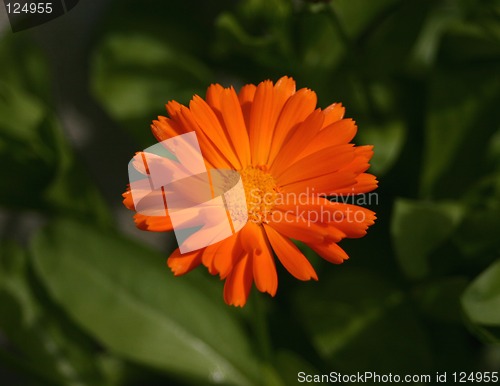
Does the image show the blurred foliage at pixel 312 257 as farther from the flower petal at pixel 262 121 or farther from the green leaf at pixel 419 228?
the flower petal at pixel 262 121

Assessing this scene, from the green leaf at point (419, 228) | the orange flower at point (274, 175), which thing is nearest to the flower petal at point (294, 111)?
the orange flower at point (274, 175)

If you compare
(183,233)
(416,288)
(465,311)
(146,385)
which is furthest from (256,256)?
(146,385)

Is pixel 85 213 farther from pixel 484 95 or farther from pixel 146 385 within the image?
pixel 484 95

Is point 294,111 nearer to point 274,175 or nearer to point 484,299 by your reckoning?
point 274,175

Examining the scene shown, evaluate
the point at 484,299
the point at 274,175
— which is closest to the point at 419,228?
the point at 484,299

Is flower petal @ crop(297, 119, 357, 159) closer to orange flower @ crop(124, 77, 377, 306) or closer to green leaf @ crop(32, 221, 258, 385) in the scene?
orange flower @ crop(124, 77, 377, 306)

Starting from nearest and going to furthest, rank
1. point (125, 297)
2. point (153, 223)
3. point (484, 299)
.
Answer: point (153, 223) < point (484, 299) < point (125, 297)

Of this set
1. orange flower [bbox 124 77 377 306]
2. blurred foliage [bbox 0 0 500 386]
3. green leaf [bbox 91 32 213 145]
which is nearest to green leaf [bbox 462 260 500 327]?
blurred foliage [bbox 0 0 500 386]
